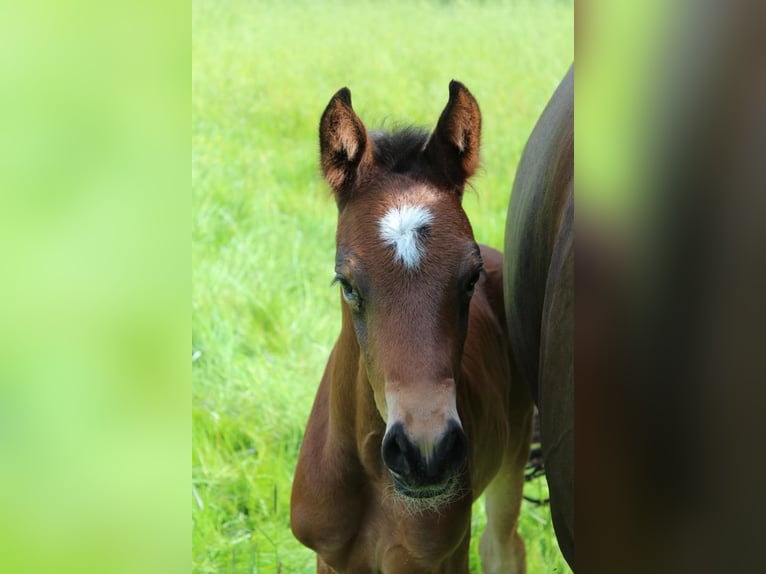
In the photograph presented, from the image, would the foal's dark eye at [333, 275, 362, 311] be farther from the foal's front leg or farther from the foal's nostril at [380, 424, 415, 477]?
the foal's front leg

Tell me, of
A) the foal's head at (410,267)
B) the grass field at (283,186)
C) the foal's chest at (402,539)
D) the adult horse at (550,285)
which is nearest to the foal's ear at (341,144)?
the foal's head at (410,267)

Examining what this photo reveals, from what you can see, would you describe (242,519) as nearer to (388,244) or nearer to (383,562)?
(383,562)

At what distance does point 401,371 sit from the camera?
4.87 feet

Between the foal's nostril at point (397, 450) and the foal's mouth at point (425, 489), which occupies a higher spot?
the foal's nostril at point (397, 450)

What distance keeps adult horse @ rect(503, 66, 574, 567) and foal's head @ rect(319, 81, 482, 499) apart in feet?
0.52

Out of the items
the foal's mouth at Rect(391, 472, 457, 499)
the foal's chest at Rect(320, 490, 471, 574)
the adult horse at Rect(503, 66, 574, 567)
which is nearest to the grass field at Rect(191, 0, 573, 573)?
the foal's chest at Rect(320, 490, 471, 574)

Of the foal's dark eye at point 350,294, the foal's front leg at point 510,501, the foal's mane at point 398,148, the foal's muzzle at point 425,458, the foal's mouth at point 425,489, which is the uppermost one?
the foal's mane at point 398,148

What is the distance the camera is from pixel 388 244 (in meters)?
1.57

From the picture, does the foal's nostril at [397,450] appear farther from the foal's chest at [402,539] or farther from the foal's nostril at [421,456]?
the foal's chest at [402,539]

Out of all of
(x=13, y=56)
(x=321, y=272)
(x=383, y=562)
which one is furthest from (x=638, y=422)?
(x=321, y=272)

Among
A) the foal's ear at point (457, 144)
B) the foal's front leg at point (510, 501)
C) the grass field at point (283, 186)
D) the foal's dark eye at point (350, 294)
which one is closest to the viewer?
the foal's dark eye at point (350, 294)

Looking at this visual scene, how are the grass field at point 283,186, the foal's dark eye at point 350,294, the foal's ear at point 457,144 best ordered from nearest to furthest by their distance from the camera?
the foal's dark eye at point 350,294 → the foal's ear at point 457,144 → the grass field at point 283,186

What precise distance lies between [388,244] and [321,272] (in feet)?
6.53

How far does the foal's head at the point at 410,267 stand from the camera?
143 cm
